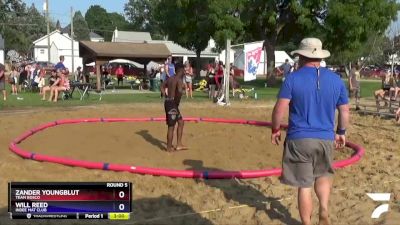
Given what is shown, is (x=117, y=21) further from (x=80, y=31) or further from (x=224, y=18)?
(x=224, y=18)

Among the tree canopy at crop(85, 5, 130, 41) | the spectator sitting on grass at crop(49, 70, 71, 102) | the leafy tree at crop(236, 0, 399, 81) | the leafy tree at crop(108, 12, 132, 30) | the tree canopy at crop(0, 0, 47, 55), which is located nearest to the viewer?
the spectator sitting on grass at crop(49, 70, 71, 102)

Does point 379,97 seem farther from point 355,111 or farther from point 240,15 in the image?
point 240,15

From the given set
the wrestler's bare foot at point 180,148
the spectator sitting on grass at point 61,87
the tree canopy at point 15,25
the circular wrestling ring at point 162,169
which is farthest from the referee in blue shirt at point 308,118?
the tree canopy at point 15,25

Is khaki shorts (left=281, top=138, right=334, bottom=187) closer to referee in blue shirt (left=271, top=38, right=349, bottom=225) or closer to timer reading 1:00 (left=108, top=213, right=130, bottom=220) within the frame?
referee in blue shirt (left=271, top=38, right=349, bottom=225)

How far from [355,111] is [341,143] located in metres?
12.1

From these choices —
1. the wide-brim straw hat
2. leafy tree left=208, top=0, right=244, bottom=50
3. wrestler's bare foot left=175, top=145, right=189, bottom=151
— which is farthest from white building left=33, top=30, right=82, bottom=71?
the wide-brim straw hat

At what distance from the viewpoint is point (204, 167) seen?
334 inches

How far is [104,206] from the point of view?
478 centimetres

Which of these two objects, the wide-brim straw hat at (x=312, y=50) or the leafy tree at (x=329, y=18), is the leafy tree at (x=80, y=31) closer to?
the leafy tree at (x=329, y=18)

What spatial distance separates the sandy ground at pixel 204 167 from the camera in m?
6.02

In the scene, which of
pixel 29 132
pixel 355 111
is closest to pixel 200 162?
pixel 29 132
